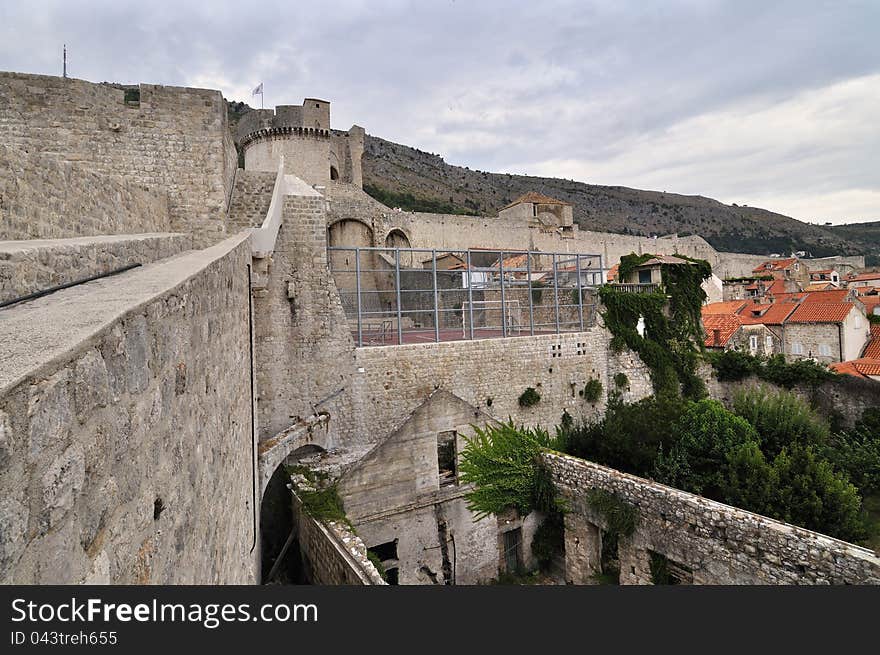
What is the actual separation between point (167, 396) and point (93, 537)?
740 millimetres

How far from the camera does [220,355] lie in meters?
3.41

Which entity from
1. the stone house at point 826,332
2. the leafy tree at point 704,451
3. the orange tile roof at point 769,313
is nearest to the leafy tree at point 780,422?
the leafy tree at point 704,451

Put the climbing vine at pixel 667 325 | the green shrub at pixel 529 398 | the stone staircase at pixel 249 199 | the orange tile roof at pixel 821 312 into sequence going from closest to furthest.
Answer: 1. the stone staircase at pixel 249 199
2. the green shrub at pixel 529 398
3. the climbing vine at pixel 667 325
4. the orange tile roof at pixel 821 312

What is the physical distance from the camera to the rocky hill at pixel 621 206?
6794 cm

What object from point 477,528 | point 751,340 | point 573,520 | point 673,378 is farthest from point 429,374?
point 751,340

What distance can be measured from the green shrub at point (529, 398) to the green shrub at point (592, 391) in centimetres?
178

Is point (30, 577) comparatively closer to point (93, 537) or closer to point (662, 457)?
point (93, 537)

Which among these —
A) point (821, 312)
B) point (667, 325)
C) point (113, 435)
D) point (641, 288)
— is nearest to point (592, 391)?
point (667, 325)

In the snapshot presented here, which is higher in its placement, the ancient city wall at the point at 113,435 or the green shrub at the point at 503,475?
the ancient city wall at the point at 113,435

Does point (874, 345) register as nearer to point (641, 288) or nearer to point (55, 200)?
point (641, 288)

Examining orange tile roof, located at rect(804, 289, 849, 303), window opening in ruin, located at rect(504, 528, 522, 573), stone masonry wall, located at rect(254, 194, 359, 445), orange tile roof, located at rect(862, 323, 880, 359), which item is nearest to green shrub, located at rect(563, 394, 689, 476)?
window opening in ruin, located at rect(504, 528, 522, 573)

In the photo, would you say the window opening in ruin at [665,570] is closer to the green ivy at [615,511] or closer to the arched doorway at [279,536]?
the green ivy at [615,511]

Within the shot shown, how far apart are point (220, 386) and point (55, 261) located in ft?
4.04

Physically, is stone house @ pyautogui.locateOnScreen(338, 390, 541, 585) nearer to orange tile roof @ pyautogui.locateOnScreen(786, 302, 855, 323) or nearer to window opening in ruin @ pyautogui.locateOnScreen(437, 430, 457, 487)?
window opening in ruin @ pyautogui.locateOnScreen(437, 430, 457, 487)
